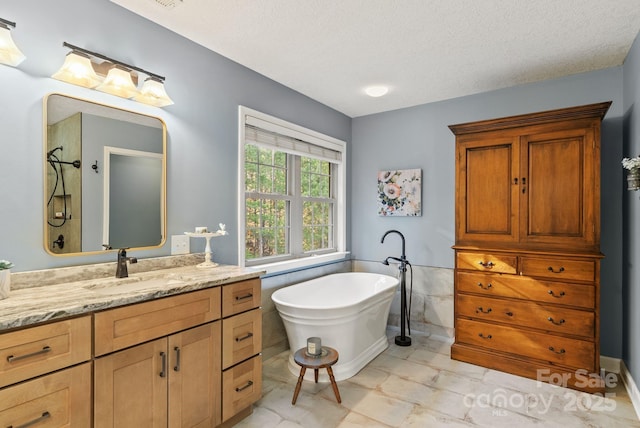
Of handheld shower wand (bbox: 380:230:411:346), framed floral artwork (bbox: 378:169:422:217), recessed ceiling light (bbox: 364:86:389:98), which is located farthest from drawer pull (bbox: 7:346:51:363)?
framed floral artwork (bbox: 378:169:422:217)

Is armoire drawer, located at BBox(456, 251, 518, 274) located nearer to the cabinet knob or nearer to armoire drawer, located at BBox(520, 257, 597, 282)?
armoire drawer, located at BBox(520, 257, 597, 282)

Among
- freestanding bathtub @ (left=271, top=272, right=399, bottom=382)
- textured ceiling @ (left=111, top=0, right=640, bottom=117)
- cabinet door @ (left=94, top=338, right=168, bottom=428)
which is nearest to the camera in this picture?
cabinet door @ (left=94, top=338, right=168, bottom=428)

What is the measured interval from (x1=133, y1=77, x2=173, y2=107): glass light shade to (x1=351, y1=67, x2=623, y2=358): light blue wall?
2624 mm

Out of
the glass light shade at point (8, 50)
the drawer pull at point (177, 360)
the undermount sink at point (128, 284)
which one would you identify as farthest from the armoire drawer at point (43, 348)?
the glass light shade at point (8, 50)

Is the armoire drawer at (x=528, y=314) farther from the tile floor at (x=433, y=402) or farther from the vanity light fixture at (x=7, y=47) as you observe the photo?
the vanity light fixture at (x=7, y=47)

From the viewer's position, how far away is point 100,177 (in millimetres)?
1983

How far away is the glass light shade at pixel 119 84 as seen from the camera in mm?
1950

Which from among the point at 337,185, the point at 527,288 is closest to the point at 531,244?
the point at 527,288

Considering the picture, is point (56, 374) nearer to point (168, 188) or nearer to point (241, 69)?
point (168, 188)

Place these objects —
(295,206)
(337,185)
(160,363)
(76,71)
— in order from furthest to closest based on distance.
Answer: (337,185) → (295,206) → (76,71) → (160,363)

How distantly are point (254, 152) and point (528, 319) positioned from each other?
285cm

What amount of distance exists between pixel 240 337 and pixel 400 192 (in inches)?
102

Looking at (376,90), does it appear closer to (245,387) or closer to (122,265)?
(122,265)

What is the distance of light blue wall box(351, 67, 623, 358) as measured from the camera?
2.84 meters
